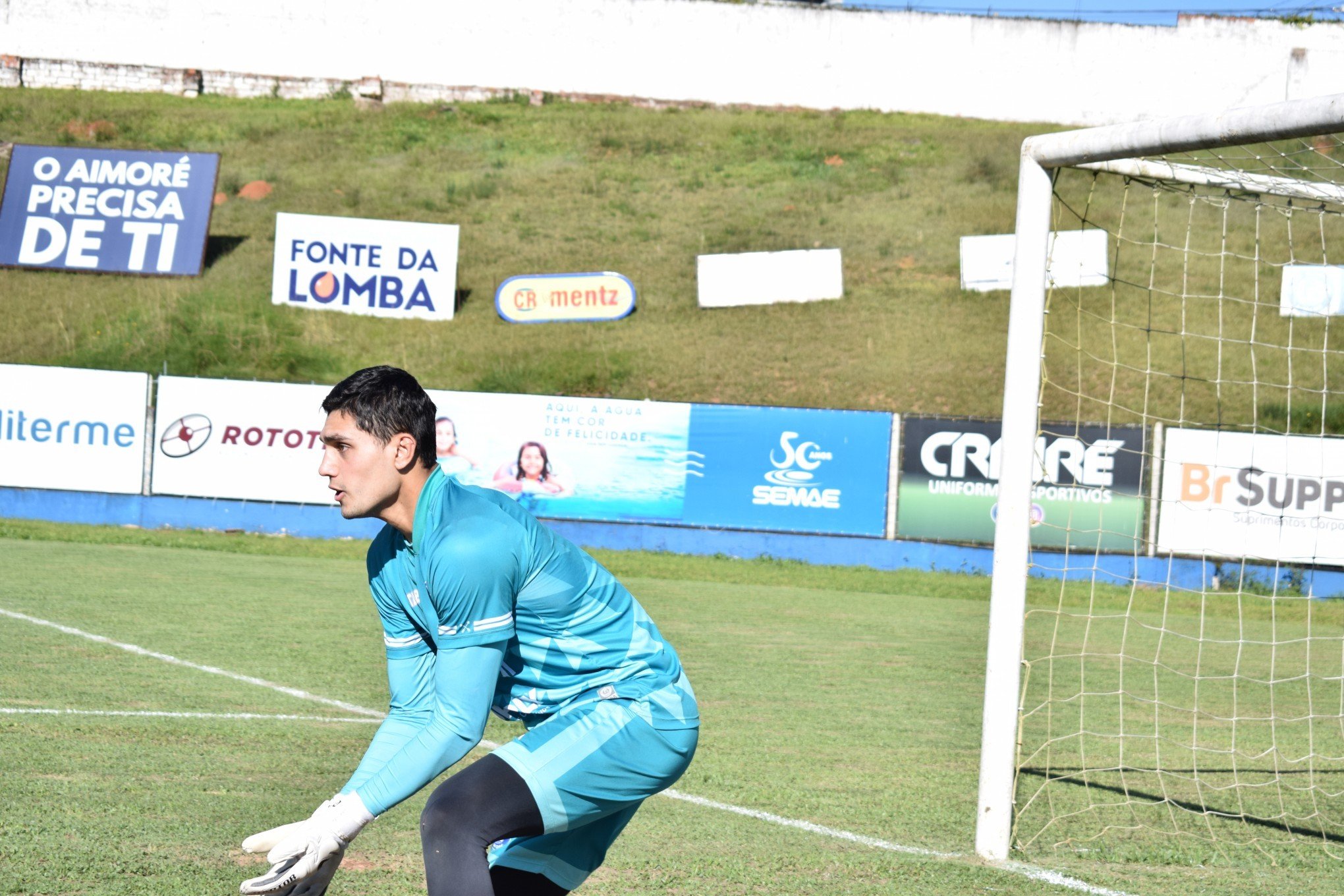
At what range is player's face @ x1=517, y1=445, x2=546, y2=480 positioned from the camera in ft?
67.4

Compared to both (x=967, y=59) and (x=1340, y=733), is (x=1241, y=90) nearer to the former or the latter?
(x=967, y=59)

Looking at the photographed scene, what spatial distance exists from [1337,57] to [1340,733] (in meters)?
47.3

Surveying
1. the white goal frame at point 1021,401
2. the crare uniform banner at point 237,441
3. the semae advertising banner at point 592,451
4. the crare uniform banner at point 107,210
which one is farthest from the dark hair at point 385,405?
the crare uniform banner at point 107,210

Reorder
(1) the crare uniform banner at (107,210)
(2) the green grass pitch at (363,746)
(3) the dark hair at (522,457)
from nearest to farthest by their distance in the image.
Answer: (2) the green grass pitch at (363,746), (3) the dark hair at (522,457), (1) the crare uniform banner at (107,210)

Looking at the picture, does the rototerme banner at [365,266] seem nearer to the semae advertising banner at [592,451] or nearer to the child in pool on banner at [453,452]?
the semae advertising banner at [592,451]

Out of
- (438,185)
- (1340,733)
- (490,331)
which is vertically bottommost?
(1340,733)

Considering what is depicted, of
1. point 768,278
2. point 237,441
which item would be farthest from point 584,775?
point 768,278

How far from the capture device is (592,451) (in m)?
20.5

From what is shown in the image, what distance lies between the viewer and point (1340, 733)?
966 cm

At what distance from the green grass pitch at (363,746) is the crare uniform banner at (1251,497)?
5763 mm

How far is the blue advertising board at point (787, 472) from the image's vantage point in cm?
2023

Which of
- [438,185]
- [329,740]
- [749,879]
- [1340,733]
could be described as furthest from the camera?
[438,185]

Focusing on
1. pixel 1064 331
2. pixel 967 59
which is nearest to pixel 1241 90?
pixel 967 59

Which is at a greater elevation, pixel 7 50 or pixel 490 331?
pixel 7 50
